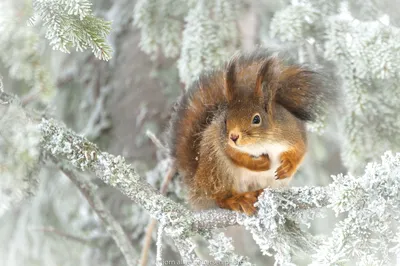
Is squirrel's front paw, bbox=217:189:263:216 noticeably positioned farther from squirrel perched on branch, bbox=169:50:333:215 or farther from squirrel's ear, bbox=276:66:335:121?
squirrel's ear, bbox=276:66:335:121

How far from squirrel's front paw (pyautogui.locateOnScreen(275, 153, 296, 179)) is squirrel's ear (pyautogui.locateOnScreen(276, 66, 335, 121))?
0.15 metres

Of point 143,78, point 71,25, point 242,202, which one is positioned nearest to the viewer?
point 71,25

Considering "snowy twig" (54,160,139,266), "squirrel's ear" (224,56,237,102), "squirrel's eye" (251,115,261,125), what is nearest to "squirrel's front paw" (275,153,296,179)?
"squirrel's eye" (251,115,261,125)

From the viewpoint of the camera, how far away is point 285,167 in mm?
1352

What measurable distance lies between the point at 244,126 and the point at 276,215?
35cm

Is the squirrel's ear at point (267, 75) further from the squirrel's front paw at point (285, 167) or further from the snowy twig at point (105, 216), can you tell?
the snowy twig at point (105, 216)

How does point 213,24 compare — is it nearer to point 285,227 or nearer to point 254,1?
point 254,1

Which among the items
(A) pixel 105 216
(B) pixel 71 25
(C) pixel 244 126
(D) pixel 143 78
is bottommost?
(D) pixel 143 78

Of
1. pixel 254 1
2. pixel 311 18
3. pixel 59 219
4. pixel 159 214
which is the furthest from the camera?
pixel 59 219

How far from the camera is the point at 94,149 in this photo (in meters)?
1.09

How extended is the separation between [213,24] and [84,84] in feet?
2.68

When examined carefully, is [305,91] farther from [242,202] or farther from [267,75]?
[242,202]

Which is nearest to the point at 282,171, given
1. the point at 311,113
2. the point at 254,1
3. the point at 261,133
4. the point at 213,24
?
the point at 261,133

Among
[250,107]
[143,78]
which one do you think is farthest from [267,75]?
[143,78]
